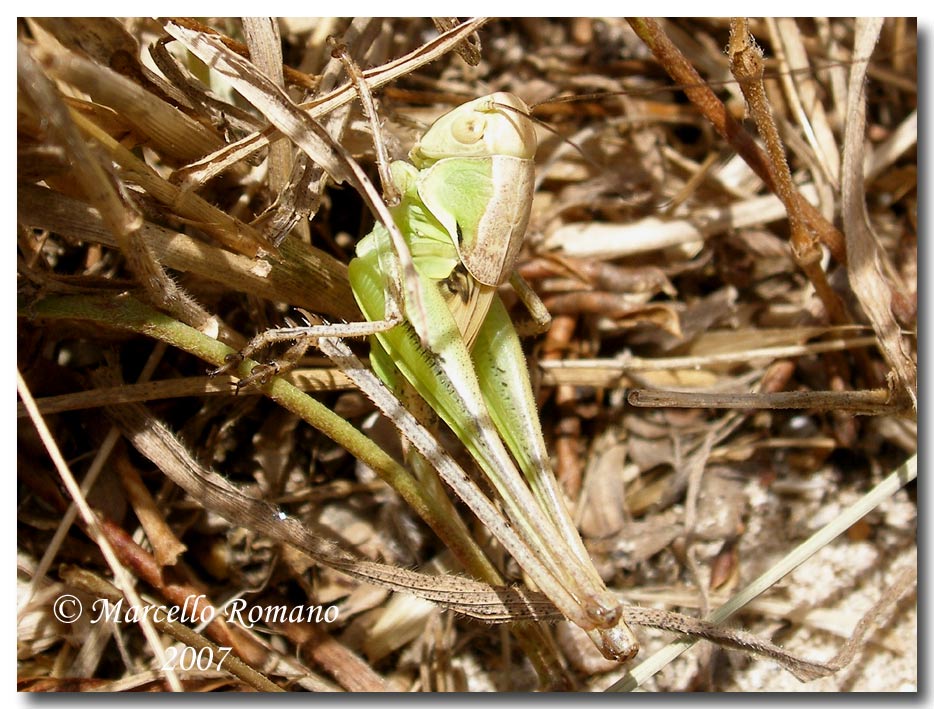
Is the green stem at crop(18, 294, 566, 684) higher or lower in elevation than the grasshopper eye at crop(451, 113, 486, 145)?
lower

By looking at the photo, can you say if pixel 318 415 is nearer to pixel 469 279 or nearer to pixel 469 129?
pixel 469 279

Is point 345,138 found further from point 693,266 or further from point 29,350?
point 693,266

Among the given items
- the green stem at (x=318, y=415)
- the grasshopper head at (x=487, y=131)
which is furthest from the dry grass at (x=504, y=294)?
the grasshopper head at (x=487, y=131)

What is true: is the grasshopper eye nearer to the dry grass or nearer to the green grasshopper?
the green grasshopper

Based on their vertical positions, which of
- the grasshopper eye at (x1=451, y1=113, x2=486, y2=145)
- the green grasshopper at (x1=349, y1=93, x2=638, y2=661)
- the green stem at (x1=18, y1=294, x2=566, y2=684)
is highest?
the grasshopper eye at (x1=451, y1=113, x2=486, y2=145)

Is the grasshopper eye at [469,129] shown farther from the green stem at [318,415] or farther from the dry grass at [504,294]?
the green stem at [318,415]

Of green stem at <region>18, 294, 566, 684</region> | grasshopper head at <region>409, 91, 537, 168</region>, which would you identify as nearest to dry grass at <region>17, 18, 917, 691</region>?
green stem at <region>18, 294, 566, 684</region>

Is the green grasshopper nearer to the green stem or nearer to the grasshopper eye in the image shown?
the grasshopper eye
